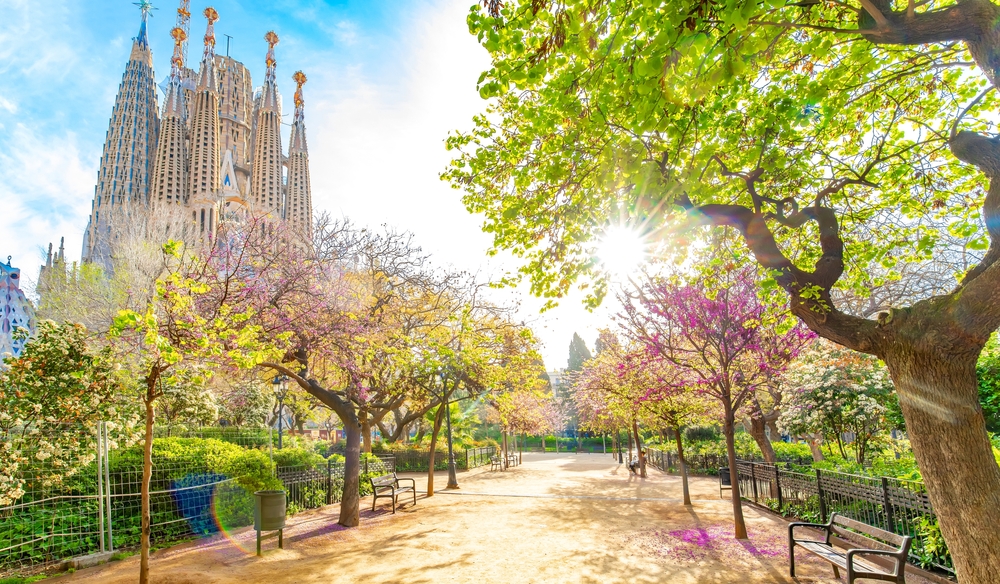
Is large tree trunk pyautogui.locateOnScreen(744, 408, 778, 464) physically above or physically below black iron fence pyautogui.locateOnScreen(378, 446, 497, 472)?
above

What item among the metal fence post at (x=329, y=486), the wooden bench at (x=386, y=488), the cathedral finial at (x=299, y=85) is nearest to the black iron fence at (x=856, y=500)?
the wooden bench at (x=386, y=488)

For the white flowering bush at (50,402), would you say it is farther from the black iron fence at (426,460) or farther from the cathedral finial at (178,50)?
the cathedral finial at (178,50)

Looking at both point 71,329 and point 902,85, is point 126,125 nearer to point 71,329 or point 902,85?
point 71,329

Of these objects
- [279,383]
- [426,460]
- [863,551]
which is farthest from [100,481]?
[426,460]

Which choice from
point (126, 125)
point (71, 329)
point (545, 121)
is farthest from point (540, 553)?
point (126, 125)

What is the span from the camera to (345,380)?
39.8 feet

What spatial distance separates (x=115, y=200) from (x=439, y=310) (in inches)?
3846

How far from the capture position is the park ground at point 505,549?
23.7 feet

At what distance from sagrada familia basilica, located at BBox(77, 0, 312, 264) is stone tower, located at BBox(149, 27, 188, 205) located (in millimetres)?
181

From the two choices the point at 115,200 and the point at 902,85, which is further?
the point at 115,200

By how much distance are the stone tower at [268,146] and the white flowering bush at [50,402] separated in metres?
107

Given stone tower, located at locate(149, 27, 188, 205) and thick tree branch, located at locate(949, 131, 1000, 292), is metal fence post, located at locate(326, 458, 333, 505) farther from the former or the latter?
stone tower, located at locate(149, 27, 188, 205)

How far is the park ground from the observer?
7.23 meters

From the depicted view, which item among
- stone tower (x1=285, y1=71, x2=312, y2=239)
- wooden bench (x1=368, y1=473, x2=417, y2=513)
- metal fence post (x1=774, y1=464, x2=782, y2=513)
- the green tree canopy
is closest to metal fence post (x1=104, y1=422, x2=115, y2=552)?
wooden bench (x1=368, y1=473, x2=417, y2=513)
